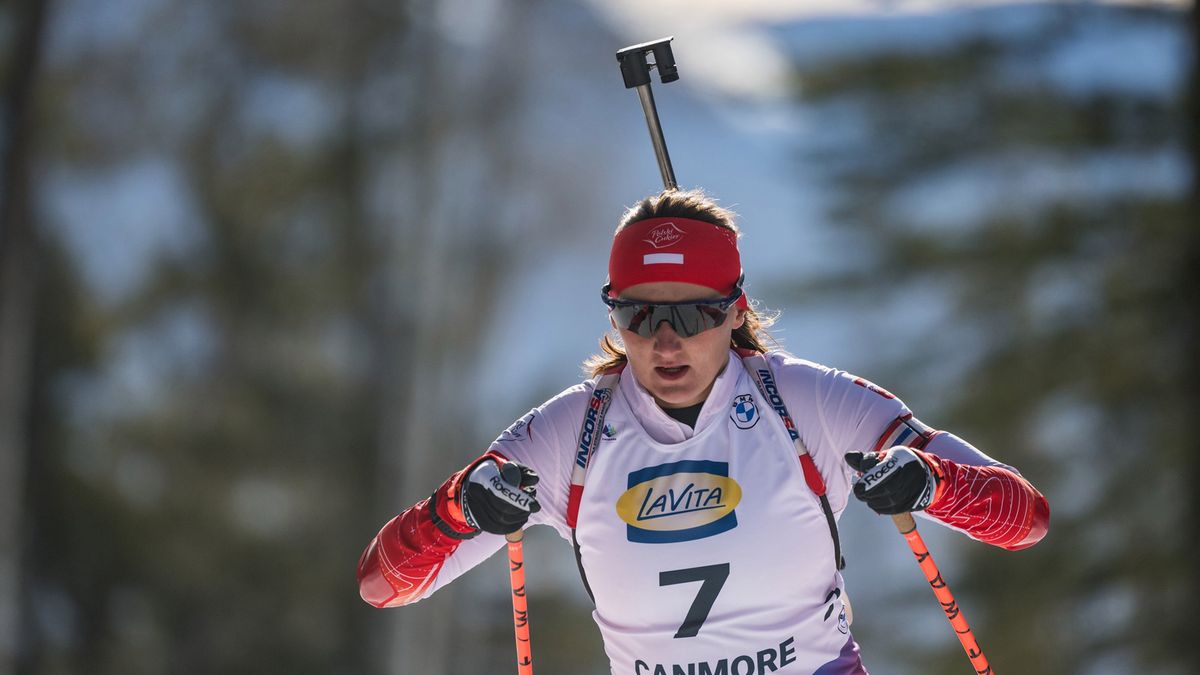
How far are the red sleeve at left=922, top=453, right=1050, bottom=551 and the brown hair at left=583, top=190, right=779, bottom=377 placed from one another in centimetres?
53

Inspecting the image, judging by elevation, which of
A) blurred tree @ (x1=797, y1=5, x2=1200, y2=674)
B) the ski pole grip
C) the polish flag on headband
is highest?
the polish flag on headband

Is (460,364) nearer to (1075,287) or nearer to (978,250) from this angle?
(978,250)

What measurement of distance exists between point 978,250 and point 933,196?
1.90 ft

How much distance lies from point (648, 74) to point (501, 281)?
7200 mm

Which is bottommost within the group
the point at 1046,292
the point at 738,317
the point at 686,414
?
the point at 1046,292

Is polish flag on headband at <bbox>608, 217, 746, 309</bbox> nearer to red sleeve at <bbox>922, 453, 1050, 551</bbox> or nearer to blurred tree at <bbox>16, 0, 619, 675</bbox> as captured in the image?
red sleeve at <bbox>922, 453, 1050, 551</bbox>

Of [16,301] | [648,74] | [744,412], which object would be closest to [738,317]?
[744,412]

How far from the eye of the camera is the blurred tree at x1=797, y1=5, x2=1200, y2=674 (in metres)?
9.78

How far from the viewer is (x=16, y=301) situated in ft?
29.2

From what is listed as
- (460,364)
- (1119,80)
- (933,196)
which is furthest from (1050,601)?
(460,364)

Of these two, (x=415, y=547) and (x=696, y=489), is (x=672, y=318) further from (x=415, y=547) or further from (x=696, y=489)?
(x=415, y=547)

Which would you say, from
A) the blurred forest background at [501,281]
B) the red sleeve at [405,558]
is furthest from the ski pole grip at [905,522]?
the blurred forest background at [501,281]

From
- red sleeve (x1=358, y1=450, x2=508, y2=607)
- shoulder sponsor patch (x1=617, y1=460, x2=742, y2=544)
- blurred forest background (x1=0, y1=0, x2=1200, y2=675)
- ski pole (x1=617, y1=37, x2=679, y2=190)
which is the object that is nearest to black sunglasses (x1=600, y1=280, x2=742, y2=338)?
shoulder sponsor patch (x1=617, y1=460, x2=742, y2=544)

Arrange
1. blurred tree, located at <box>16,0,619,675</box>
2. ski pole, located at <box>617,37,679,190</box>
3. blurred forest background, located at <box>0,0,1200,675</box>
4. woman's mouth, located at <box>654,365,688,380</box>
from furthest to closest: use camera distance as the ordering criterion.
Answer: blurred forest background, located at <box>0,0,1200,675</box> → blurred tree, located at <box>16,0,619,675</box> → ski pole, located at <box>617,37,679,190</box> → woman's mouth, located at <box>654,365,688,380</box>
